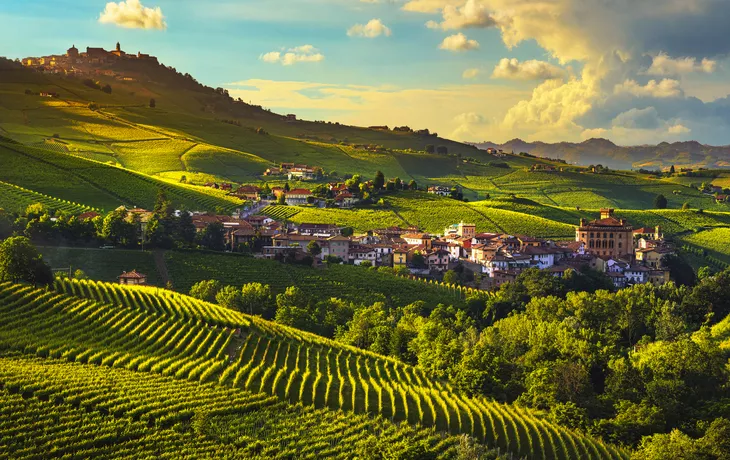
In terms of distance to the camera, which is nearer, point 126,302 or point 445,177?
point 126,302

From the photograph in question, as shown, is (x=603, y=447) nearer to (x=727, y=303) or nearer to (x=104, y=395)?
(x=104, y=395)

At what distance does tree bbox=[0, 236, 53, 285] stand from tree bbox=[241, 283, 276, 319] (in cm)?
1804

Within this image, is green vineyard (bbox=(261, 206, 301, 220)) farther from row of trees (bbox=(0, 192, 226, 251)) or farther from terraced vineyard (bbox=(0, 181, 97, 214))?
row of trees (bbox=(0, 192, 226, 251))

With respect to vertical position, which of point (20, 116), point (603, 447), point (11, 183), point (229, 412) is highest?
point (20, 116)

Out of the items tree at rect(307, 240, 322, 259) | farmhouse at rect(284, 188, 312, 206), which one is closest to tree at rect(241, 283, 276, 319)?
tree at rect(307, 240, 322, 259)

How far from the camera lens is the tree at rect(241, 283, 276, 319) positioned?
215ft

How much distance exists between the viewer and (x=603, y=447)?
41.0m

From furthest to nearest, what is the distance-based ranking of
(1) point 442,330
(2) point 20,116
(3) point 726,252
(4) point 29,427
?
(2) point 20,116, (3) point 726,252, (1) point 442,330, (4) point 29,427

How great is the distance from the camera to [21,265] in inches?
1982

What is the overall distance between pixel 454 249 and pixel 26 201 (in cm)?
5606

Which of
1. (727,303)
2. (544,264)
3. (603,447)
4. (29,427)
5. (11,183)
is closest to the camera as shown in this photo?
(29,427)

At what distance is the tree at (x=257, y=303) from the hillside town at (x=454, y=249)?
18.5 metres

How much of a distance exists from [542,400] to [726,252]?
281ft

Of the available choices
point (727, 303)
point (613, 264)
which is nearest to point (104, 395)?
point (727, 303)
